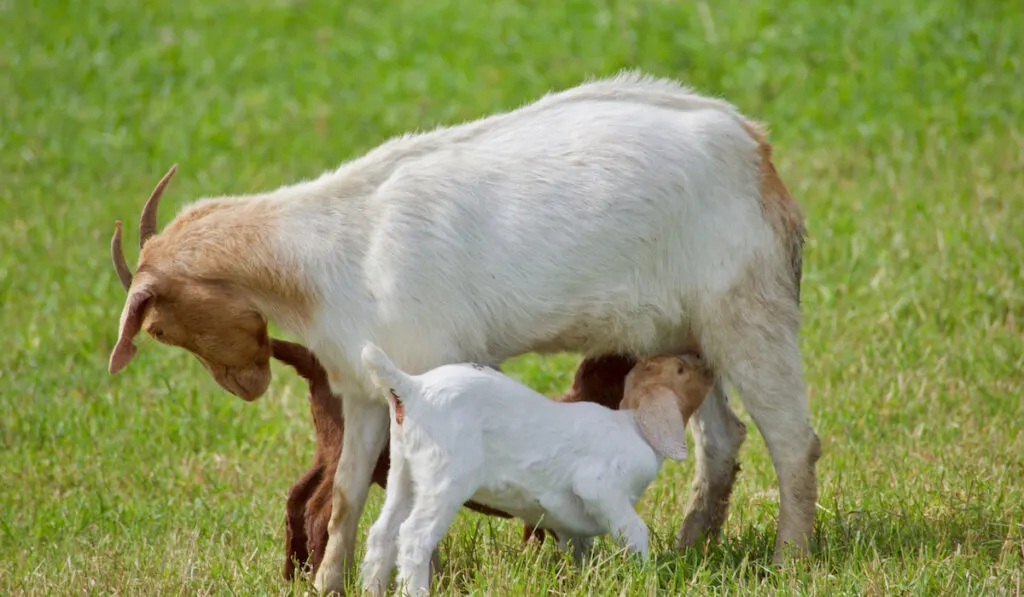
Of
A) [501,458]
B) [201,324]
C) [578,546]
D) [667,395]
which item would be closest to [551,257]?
[667,395]

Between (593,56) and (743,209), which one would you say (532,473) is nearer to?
(743,209)

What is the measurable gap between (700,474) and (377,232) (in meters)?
1.68

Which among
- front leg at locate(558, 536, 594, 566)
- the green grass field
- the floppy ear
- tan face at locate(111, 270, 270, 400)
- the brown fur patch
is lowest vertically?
the green grass field

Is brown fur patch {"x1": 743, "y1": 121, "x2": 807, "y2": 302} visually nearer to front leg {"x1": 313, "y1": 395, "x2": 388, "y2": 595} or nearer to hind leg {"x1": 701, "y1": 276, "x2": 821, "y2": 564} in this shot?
hind leg {"x1": 701, "y1": 276, "x2": 821, "y2": 564}

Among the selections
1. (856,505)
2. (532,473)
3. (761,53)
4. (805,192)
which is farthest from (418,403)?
(761,53)

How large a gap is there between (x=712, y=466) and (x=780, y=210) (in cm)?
108

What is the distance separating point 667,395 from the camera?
518 cm

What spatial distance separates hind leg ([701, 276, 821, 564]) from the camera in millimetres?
5270

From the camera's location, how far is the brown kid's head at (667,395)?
200 inches

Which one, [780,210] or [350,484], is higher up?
[780,210]

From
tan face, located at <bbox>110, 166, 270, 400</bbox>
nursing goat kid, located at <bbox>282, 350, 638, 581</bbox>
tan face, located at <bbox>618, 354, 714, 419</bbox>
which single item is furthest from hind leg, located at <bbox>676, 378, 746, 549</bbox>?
tan face, located at <bbox>110, 166, 270, 400</bbox>

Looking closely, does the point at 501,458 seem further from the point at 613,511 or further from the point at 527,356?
the point at 527,356

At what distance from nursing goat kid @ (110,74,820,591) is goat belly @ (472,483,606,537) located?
48 centimetres

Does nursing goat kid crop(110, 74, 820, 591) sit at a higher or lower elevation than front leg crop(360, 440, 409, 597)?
higher
